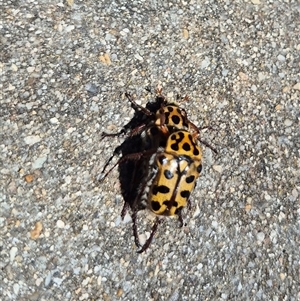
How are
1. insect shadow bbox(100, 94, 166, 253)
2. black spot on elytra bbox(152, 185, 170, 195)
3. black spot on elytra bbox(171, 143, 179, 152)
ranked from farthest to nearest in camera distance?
insect shadow bbox(100, 94, 166, 253)
black spot on elytra bbox(171, 143, 179, 152)
black spot on elytra bbox(152, 185, 170, 195)

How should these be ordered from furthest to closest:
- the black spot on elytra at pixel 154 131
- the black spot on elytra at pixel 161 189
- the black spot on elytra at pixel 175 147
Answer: the black spot on elytra at pixel 154 131, the black spot on elytra at pixel 175 147, the black spot on elytra at pixel 161 189

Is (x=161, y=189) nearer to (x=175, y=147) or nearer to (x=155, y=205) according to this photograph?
(x=155, y=205)

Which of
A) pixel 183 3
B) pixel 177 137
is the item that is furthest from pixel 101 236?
pixel 183 3

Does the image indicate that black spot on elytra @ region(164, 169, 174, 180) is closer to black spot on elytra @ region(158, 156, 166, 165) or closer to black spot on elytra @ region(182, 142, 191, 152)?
black spot on elytra @ region(158, 156, 166, 165)

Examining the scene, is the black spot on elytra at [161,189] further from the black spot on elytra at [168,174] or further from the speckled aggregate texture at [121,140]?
the speckled aggregate texture at [121,140]

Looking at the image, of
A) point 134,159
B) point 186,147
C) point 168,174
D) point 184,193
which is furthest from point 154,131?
point 184,193

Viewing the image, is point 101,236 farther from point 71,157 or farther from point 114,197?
point 71,157

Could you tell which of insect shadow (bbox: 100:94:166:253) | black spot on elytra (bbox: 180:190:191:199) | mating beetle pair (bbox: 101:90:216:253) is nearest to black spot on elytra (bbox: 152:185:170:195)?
mating beetle pair (bbox: 101:90:216:253)

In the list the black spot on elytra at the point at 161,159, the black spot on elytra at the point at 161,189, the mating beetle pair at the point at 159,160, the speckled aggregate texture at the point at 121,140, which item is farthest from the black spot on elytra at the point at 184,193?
the speckled aggregate texture at the point at 121,140
